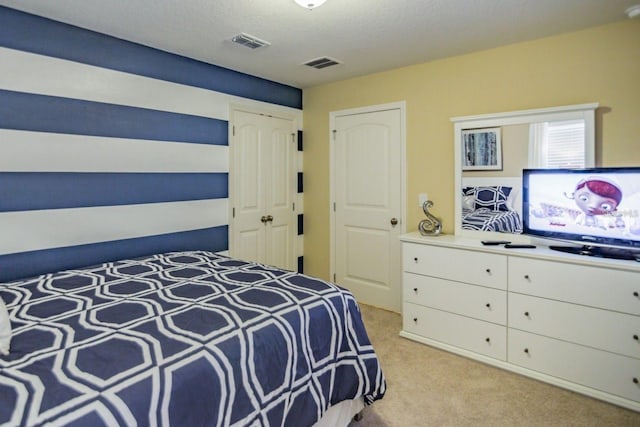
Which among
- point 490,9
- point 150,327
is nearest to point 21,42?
point 150,327

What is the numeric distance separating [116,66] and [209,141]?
900 millimetres

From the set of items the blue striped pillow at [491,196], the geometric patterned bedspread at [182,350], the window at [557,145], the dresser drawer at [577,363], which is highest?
the window at [557,145]

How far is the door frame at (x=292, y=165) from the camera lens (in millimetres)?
3496

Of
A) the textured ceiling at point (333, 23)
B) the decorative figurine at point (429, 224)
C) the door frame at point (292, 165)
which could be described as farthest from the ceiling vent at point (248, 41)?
the decorative figurine at point (429, 224)

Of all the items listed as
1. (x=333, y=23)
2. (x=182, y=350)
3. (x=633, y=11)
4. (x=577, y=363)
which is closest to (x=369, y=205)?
(x=333, y=23)

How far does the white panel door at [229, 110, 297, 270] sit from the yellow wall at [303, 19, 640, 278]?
0.26 metres

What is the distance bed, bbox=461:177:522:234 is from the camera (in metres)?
2.79

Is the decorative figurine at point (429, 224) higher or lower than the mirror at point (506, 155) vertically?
lower

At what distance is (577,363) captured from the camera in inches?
88.9

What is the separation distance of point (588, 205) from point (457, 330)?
1.22m

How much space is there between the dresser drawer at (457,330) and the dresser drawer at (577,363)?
92mm

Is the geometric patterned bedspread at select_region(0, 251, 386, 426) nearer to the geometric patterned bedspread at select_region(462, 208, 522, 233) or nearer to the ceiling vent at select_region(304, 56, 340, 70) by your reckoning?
the geometric patterned bedspread at select_region(462, 208, 522, 233)

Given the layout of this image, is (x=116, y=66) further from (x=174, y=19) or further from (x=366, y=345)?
(x=366, y=345)

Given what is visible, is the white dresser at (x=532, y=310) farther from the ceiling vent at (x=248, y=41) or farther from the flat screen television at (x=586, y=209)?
the ceiling vent at (x=248, y=41)
